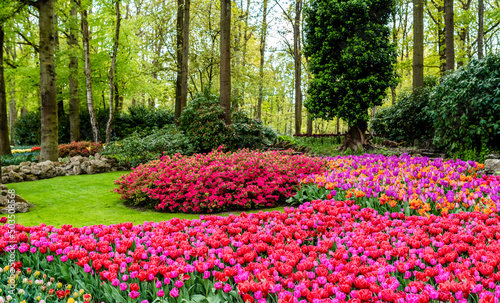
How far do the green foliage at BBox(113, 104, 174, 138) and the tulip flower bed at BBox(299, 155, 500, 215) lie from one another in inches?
588

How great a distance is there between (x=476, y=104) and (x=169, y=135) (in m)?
8.98

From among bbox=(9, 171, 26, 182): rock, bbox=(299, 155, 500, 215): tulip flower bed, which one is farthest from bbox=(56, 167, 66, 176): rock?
bbox=(299, 155, 500, 215): tulip flower bed

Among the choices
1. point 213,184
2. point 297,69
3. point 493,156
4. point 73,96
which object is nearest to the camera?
point 213,184

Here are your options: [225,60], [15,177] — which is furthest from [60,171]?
Result: [225,60]

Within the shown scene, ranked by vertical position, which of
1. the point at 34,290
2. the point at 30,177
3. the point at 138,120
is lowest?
the point at 34,290

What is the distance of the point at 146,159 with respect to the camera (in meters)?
10.1

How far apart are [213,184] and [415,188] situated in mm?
3264

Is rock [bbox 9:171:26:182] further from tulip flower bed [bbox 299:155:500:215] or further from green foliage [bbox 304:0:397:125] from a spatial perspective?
green foliage [bbox 304:0:397:125]

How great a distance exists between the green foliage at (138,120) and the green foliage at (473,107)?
1495cm

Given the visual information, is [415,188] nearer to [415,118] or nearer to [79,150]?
[415,118]

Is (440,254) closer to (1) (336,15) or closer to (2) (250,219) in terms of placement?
(2) (250,219)

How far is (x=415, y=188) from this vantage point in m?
4.73

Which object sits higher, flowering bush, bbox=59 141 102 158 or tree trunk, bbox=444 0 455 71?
tree trunk, bbox=444 0 455 71

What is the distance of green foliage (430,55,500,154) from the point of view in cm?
690
